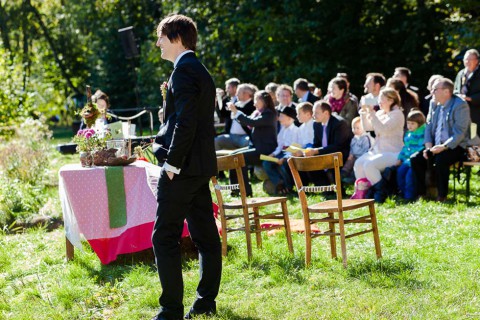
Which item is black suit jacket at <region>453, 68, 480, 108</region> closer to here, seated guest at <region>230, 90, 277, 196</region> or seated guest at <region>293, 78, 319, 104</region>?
seated guest at <region>293, 78, 319, 104</region>

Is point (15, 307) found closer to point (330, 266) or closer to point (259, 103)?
point (330, 266)

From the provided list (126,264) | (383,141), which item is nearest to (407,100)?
(383,141)

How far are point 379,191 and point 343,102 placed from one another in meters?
2.19

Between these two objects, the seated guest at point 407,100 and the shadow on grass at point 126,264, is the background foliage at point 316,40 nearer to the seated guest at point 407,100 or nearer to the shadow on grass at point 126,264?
the seated guest at point 407,100

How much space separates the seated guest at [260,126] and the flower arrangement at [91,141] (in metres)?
3.62

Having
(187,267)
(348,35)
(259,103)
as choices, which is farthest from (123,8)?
(187,267)

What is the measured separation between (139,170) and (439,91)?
4.18m

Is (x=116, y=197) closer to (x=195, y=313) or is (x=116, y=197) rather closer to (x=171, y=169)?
(x=195, y=313)

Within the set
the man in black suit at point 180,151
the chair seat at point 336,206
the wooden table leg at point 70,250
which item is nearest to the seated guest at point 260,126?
the wooden table leg at point 70,250

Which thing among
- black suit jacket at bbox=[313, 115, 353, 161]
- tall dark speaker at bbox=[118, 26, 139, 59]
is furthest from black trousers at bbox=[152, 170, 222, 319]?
tall dark speaker at bbox=[118, 26, 139, 59]

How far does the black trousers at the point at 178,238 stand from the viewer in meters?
4.71

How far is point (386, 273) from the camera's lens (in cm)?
579

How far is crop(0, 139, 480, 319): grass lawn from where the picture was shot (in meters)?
5.06

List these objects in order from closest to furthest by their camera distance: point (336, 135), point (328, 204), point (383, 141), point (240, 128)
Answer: point (328, 204)
point (383, 141)
point (336, 135)
point (240, 128)
